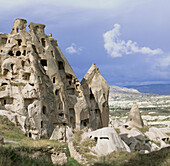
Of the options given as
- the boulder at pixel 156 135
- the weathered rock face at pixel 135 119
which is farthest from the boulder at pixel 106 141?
the weathered rock face at pixel 135 119

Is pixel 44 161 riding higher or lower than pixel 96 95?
lower

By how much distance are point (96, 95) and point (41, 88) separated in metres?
11.1

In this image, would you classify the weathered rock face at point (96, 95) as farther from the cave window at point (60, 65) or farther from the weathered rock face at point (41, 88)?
the cave window at point (60, 65)

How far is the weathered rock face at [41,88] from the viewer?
23.1m

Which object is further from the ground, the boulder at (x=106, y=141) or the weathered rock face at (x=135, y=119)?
the weathered rock face at (x=135, y=119)

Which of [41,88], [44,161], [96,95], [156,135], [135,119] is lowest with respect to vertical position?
[44,161]

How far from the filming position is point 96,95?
112 ft

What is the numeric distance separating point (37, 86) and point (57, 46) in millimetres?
10341

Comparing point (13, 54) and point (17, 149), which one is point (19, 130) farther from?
point (17, 149)

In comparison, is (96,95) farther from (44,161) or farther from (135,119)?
(44,161)

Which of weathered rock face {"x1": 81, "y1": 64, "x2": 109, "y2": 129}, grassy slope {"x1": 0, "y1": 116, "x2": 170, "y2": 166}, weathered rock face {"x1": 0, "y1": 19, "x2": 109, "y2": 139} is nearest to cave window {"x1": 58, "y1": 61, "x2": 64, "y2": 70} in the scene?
weathered rock face {"x1": 0, "y1": 19, "x2": 109, "y2": 139}

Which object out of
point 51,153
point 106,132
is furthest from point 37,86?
point 51,153

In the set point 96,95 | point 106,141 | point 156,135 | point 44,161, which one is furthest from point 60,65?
point 44,161

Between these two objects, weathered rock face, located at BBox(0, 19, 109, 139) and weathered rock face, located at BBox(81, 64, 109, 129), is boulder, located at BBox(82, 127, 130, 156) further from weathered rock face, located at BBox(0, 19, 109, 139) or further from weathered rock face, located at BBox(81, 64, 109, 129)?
weathered rock face, located at BBox(81, 64, 109, 129)
